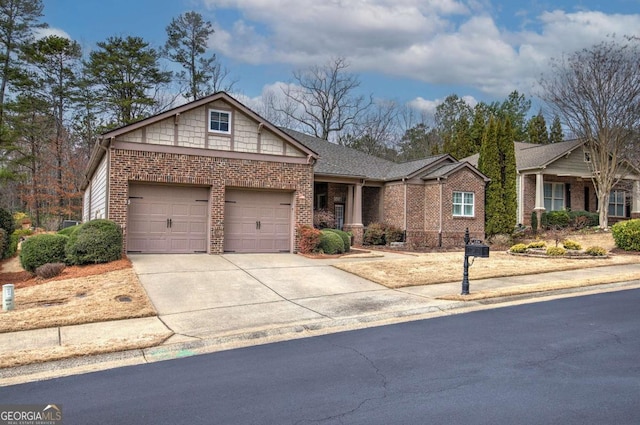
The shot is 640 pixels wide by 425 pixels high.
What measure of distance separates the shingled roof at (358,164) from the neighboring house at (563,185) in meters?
6.62

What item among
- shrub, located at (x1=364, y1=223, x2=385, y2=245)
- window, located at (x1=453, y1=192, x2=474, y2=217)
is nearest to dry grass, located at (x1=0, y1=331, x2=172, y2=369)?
shrub, located at (x1=364, y1=223, x2=385, y2=245)

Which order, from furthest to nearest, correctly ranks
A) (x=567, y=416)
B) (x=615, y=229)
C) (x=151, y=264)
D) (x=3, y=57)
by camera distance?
(x=3, y=57)
(x=615, y=229)
(x=151, y=264)
(x=567, y=416)

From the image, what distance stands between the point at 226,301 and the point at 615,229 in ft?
58.6

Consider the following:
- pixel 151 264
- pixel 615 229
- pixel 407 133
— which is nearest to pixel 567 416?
pixel 151 264

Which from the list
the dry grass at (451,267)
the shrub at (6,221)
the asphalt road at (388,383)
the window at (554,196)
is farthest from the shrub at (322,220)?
the window at (554,196)

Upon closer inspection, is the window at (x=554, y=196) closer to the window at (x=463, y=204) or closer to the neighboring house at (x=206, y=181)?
the window at (x=463, y=204)

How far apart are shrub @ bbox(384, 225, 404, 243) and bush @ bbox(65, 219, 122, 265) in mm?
13699

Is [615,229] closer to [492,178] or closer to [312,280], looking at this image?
[492,178]

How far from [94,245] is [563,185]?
28396 mm

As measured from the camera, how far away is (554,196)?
3006cm

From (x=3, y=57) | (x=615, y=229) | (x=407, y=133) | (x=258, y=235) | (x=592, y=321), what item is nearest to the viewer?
(x=592, y=321)

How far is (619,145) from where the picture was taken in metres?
26.5

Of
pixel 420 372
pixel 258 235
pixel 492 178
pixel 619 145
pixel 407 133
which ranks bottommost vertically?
pixel 420 372

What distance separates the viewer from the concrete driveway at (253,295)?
848 centimetres
